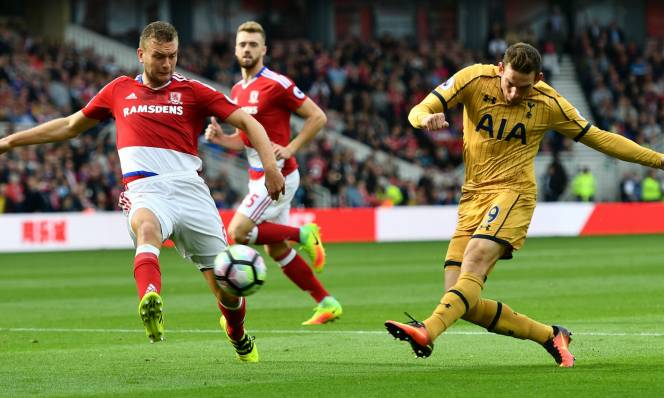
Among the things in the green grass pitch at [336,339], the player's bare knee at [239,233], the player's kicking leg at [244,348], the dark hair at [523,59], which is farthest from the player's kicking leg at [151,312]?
the player's bare knee at [239,233]

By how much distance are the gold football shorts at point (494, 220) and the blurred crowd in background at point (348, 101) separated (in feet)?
60.7

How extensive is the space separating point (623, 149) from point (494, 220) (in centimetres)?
100

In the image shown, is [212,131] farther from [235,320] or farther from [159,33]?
[159,33]

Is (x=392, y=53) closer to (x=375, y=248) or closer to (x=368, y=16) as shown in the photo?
(x=368, y=16)

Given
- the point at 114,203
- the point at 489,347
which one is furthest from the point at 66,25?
the point at 489,347

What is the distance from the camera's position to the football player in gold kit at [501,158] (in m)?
8.15

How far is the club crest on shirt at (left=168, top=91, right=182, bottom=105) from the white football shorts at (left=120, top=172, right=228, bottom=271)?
0.46 m

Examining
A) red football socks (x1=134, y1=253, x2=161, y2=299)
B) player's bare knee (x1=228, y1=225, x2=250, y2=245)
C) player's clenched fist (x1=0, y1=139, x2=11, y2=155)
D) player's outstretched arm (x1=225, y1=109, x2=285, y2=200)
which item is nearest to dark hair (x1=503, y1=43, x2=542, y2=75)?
player's outstretched arm (x1=225, y1=109, x2=285, y2=200)

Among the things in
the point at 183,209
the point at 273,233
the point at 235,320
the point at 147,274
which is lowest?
the point at 273,233

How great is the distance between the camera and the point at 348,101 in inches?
1332

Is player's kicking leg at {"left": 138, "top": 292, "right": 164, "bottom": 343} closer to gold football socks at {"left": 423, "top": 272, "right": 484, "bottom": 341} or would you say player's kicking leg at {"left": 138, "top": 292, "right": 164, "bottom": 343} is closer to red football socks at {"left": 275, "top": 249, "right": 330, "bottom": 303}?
gold football socks at {"left": 423, "top": 272, "right": 484, "bottom": 341}

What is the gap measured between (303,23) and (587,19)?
367 inches

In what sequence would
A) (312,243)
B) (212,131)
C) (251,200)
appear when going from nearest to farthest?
(212,131)
(251,200)
(312,243)

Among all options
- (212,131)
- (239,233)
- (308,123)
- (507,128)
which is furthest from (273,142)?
(507,128)
